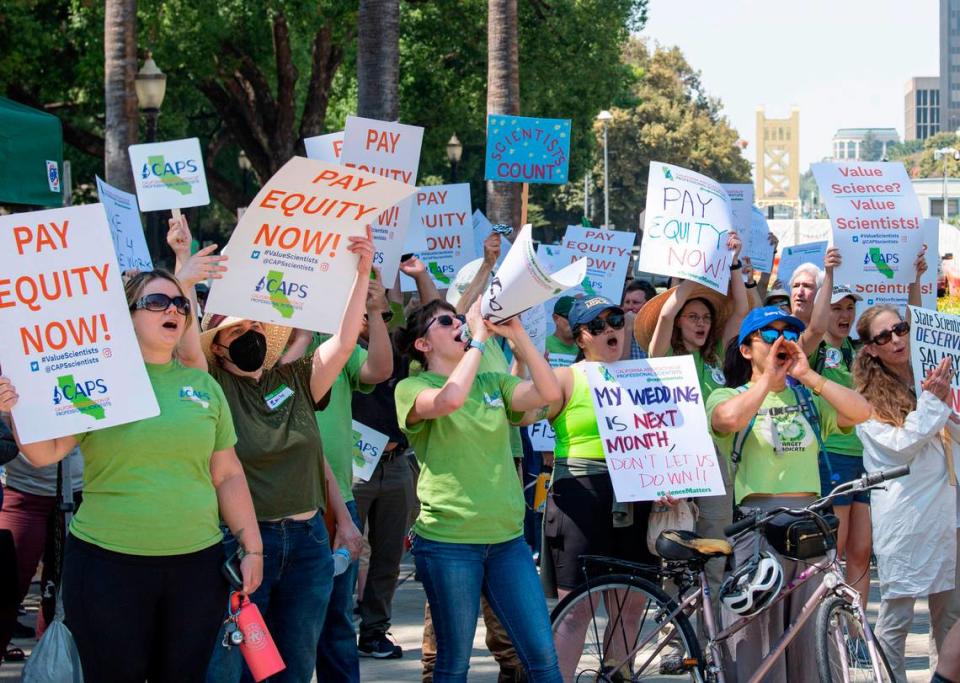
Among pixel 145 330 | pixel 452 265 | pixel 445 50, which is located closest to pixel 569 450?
pixel 145 330

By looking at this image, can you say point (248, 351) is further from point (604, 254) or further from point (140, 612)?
point (604, 254)

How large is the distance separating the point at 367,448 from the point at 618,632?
2083 millimetres

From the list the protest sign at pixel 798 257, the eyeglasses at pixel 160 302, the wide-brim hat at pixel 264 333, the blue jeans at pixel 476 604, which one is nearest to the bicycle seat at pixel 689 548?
the blue jeans at pixel 476 604

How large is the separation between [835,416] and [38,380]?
130 inches

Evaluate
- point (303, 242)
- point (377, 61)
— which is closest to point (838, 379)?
point (303, 242)

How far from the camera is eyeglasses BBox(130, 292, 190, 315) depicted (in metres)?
4.83

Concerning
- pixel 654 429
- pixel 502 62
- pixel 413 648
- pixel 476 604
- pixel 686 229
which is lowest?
pixel 413 648

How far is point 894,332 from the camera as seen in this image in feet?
21.9

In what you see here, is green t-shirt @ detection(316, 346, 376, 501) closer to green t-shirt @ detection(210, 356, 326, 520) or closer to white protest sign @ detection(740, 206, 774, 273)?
green t-shirt @ detection(210, 356, 326, 520)

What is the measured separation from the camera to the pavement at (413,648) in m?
7.14

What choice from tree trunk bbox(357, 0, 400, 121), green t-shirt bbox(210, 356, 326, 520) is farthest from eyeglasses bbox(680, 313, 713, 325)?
tree trunk bbox(357, 0, 400, 121)

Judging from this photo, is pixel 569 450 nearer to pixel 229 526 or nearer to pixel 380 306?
pixel 380 306

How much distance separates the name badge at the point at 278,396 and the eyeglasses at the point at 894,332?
2881 millimetres

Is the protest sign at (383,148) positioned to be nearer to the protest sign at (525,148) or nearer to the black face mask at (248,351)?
the protest sign at (525,148)
